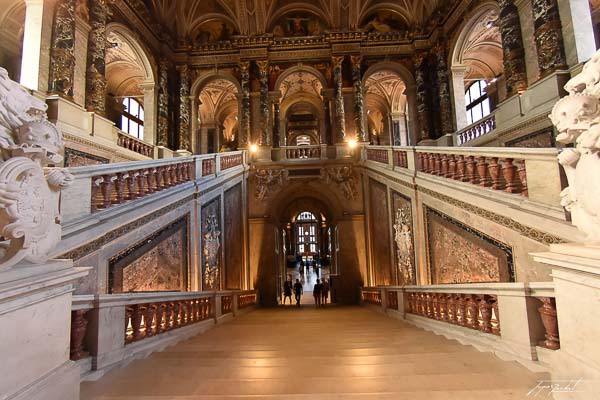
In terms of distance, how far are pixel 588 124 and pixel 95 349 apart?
371 centimetres

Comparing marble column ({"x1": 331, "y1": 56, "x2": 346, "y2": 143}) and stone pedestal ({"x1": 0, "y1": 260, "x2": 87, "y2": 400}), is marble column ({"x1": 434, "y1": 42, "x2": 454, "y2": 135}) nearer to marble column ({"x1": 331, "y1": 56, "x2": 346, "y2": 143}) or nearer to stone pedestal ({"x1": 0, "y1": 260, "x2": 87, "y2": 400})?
marble column ({"x1": 331, "y1": 56, "x2": 346, "y2": 143})

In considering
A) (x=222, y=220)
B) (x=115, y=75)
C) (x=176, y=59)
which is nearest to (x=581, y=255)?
(x=222, y=220)

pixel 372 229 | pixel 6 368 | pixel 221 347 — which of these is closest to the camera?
pixel 6 368

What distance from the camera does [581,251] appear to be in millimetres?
2104

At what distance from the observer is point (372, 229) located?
40.2 feet

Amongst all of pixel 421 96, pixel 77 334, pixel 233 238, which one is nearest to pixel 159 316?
pixel 77 334

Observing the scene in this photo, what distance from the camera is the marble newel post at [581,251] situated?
199cm

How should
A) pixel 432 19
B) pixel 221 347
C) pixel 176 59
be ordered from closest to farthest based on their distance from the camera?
1. pixel 221 347
2. pixel 432 19
3. pixel 176 59

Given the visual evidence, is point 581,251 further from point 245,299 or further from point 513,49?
point 513,49

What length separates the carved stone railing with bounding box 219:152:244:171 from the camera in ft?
32.9

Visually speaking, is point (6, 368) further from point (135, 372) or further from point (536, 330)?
point (536, 330)

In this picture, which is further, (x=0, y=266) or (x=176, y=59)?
(x=176, y=59)

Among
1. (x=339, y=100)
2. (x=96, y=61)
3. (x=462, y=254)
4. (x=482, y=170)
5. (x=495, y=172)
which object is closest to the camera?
(x=495, y=172)

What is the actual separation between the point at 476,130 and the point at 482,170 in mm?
7475
